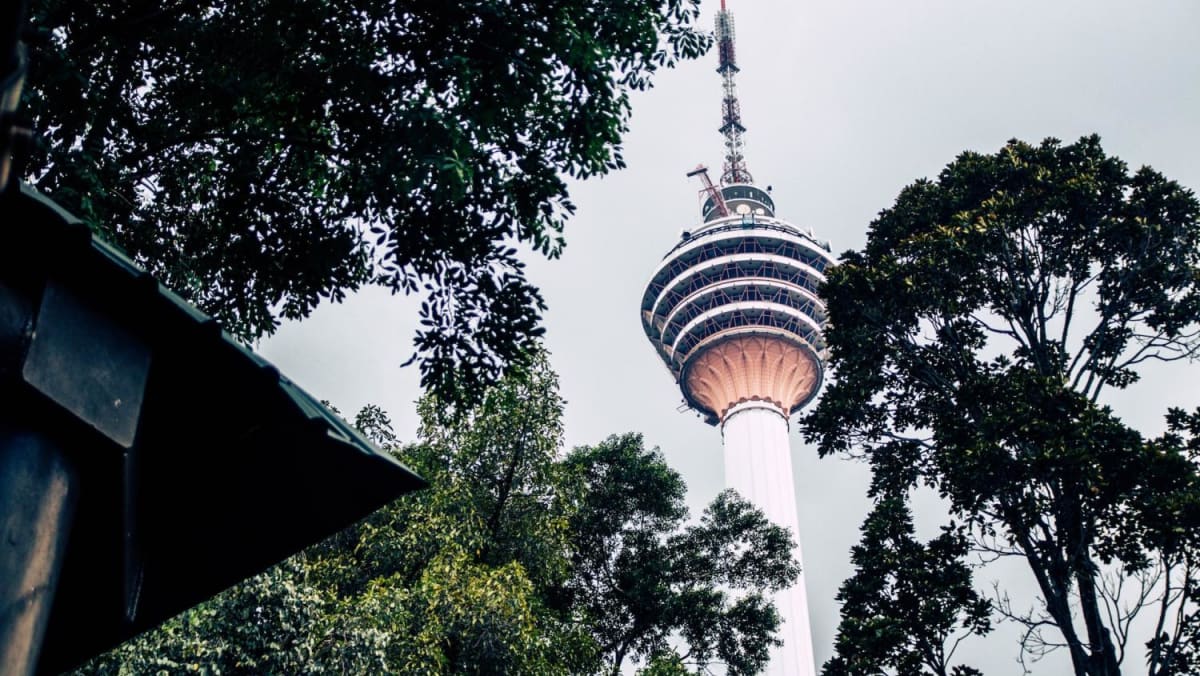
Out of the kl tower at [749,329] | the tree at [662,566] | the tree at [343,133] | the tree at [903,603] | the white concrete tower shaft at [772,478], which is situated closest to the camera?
the tree at [343,133]

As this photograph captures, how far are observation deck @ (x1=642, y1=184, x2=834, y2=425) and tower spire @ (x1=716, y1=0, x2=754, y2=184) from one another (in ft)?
25.2

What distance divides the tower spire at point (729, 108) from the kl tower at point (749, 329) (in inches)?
309

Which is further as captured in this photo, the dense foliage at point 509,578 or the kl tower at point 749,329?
the kl tower at point 749,329

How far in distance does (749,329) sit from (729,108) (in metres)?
19.9

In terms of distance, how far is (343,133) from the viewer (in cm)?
752

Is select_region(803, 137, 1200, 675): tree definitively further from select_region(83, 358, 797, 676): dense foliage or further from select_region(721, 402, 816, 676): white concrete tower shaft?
select_region(721, 402, 816, 676): white concrete tower shaft

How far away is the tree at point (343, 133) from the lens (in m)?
6.93

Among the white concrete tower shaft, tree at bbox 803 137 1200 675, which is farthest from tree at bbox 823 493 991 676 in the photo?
the white concrete tower shaft

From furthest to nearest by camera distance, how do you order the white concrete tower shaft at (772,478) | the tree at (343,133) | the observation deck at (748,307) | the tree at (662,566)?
1. the observation deck at (748,307)
2. the white concrete tower shaft at (772,478)
3. the tree at (662,566)
4. the tree at (343,133)

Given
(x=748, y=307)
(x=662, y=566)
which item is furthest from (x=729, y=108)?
(x=662, y=566)

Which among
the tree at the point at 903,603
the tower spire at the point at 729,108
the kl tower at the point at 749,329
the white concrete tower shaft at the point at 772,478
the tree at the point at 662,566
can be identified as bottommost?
the tree at the point at 903,603

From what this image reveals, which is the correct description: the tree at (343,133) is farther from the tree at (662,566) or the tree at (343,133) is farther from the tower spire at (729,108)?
the tower spire at (729,108)

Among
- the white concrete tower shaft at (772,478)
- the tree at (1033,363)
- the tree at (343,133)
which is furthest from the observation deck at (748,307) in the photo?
the tree at (343,133)

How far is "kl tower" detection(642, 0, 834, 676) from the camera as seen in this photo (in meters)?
53.5
